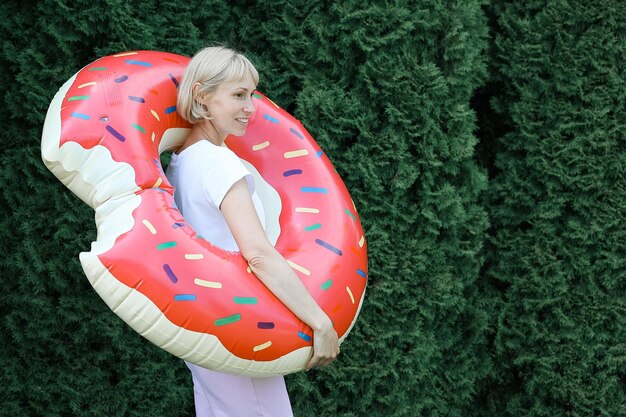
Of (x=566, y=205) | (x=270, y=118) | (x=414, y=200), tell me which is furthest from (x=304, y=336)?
(x=566, y=205)

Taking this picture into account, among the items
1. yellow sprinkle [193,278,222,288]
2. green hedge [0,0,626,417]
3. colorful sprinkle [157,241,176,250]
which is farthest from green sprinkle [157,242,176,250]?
green hedge [0,0,626,417]

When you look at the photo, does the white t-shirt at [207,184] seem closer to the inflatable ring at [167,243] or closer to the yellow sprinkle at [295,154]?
the inflatable ring at [167,243]

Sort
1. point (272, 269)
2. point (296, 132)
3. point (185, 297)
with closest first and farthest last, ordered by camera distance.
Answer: point (185, 297), point (272, 269), point (296, 132)

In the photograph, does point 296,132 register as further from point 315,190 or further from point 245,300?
point 245,300

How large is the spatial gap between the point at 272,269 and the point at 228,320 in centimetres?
21

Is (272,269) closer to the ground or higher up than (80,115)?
closer to the ground

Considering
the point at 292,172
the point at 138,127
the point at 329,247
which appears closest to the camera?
the point at 138,127

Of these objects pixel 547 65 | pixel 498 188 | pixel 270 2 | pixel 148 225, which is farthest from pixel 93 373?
pixel 547 65

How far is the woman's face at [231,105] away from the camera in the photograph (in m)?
2.61

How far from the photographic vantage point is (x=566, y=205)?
436 centimetres

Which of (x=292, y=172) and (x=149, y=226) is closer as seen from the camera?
(x=149, y=226)

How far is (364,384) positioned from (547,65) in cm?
195

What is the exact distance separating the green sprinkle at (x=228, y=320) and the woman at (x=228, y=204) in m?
0.15

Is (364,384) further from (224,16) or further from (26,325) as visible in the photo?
(224,16)
